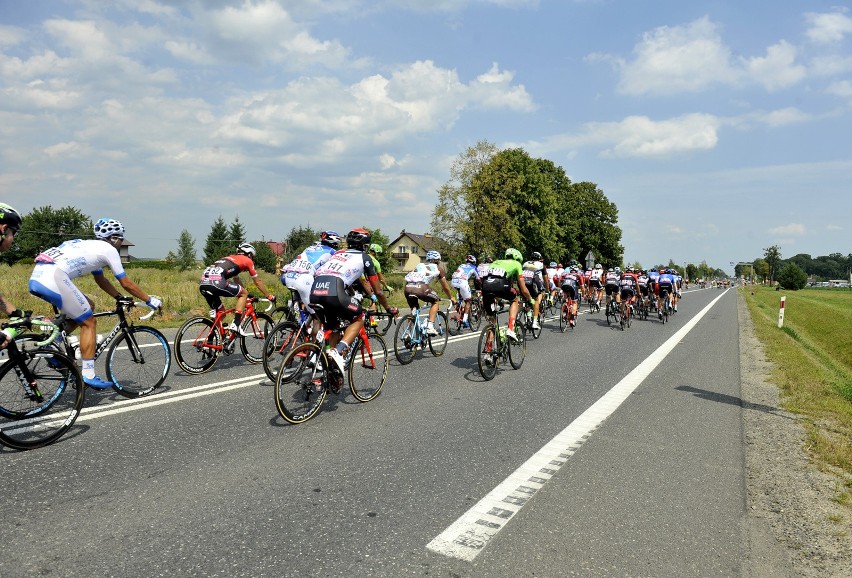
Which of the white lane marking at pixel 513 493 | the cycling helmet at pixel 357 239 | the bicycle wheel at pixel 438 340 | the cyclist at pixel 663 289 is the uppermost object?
the cycling helmet at pixel 357 239

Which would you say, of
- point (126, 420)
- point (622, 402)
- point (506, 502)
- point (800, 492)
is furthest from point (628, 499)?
point (126, 420)

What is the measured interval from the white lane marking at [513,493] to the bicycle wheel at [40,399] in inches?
140

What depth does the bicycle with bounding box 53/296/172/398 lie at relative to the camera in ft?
19.4

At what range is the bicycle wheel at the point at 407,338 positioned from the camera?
905 centimetres

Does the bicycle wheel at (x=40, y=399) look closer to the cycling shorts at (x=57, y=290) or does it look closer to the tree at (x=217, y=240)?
the cycling shorts at (x=57, y=290)

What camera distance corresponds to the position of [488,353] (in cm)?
802

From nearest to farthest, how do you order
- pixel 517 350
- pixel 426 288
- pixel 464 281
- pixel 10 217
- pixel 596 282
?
pixel 10 217
pixel 517 350
pixel 426 288
pixel 464 281
pixel 596 282

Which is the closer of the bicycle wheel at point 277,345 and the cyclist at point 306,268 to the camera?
the bicycle wheel at point 277,345

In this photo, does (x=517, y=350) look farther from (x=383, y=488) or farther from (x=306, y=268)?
(x=383, y=488)

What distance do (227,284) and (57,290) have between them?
277 cm

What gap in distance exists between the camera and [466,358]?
9.66 m

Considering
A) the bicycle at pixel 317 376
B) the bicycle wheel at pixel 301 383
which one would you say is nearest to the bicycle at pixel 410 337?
the bicycle at pixel 317 376

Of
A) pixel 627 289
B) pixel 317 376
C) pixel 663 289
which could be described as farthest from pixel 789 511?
pixel 663 289

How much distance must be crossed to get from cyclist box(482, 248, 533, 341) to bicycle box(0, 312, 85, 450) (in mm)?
5430
